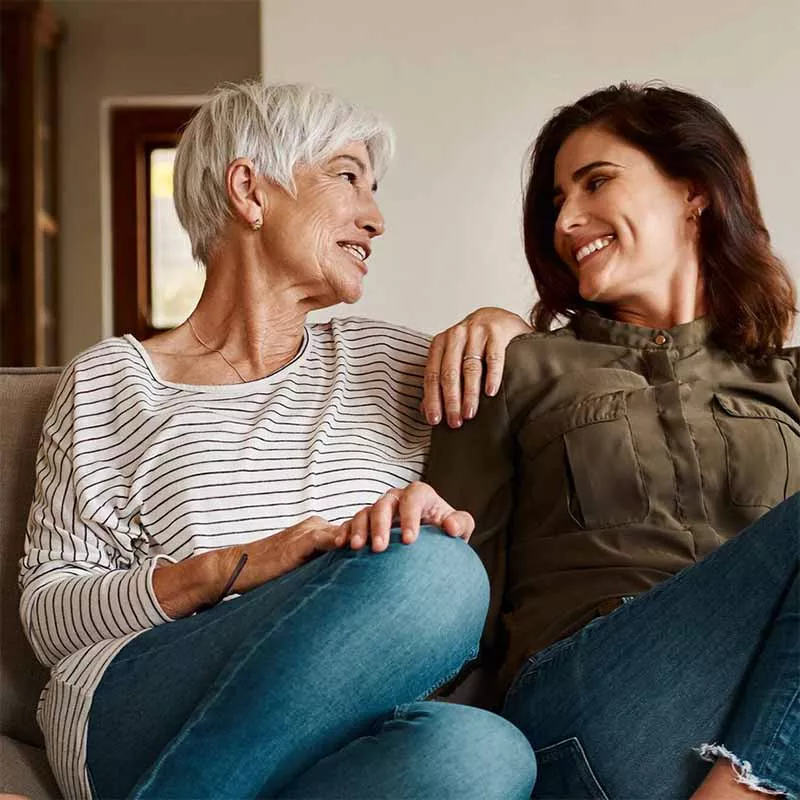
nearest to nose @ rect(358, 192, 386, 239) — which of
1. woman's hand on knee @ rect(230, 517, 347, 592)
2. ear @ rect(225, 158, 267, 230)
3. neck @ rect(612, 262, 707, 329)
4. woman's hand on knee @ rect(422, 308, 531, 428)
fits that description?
ear @ rect(225, 158, 267, 230)

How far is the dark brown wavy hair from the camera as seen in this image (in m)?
1.84

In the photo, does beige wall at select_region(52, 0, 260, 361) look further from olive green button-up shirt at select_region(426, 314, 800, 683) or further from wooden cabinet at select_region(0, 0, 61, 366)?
olive green button-up shirt at select_region(426, 314, 800, 683)

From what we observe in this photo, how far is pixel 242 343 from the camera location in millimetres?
1933

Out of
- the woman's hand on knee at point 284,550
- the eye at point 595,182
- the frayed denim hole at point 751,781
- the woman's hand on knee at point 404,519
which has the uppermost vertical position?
the eye at point 595,182

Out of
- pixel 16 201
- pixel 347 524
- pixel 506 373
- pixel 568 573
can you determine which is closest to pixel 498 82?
pixel 506 373

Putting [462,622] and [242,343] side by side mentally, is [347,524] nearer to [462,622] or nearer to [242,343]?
[462,622]

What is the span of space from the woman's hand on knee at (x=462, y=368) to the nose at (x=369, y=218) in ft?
0.96

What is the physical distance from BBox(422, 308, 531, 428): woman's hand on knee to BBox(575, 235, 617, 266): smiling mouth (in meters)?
0.18

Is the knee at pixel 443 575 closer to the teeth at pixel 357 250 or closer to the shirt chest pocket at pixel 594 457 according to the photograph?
the shirt chest pocket at pixel 594 457

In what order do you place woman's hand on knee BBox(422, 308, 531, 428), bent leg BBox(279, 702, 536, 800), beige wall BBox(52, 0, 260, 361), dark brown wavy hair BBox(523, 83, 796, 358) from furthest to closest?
1. beige wall BBox(52, 0, 260, 361)
2. dark brown wavy hair BBox(523, 83, 796, 358)
3. woman's hand on knee BBox(422, 308, 531, 428)
4. bent leg BBox(279, 702, 536, 800)

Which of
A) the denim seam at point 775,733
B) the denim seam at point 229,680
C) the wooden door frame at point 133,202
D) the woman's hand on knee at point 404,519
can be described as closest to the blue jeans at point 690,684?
the denim seam at point 775,733

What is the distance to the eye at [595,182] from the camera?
1886mm

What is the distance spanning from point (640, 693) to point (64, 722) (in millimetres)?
657

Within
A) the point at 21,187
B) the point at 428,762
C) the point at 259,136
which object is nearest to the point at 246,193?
the point at 259,136
